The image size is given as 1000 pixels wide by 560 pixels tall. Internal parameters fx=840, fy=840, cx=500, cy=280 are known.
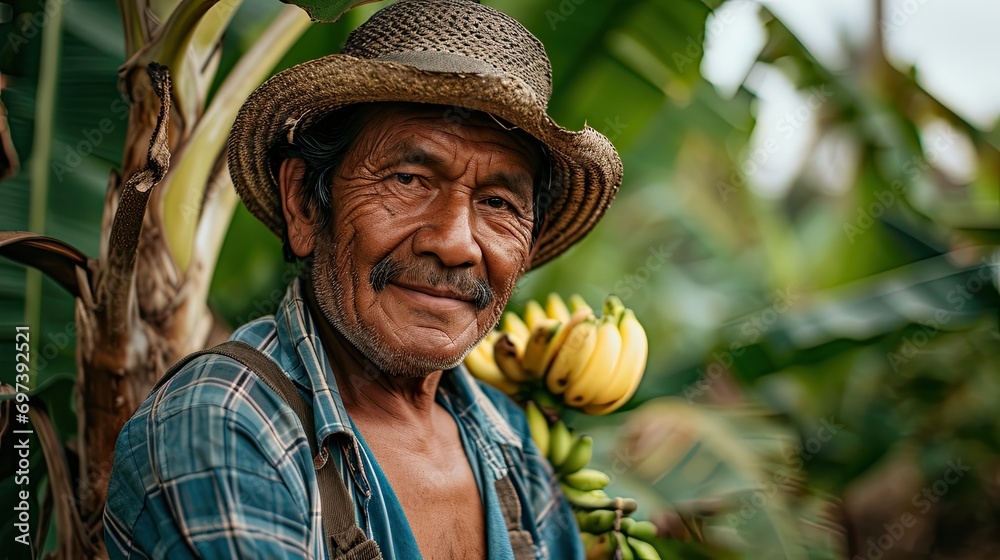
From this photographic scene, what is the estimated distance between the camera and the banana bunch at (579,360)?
190cm

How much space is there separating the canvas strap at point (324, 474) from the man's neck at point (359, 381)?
0.55 feet

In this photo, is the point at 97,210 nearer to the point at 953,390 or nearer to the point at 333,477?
the point at 333,477

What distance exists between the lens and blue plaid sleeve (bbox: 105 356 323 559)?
1.15 meters

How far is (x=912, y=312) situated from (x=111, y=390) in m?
1.90

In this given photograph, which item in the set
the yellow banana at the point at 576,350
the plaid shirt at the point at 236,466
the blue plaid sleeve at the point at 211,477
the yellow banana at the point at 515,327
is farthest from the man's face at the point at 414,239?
the yellow banana at the point at 515,327

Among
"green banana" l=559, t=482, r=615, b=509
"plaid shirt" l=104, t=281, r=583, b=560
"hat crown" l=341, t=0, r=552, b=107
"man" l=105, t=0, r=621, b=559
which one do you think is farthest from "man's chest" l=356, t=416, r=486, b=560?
"hat crown" l=341, t=0, r=552, b=107

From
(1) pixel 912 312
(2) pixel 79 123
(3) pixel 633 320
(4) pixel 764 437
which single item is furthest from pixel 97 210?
(1) pixel 912 312

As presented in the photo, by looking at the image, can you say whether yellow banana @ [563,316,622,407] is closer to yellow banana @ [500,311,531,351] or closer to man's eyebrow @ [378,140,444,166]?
yellow banana @ [500,311,531,351]

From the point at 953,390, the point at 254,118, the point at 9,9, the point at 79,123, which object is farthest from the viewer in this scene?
the point at 953,390

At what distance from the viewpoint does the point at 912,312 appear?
2.17 meters

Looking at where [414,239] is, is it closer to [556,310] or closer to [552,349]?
[552,349]

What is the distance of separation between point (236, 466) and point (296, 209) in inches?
23.0

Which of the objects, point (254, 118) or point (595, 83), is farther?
point (595, 83)

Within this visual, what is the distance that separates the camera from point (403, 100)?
1442mm
